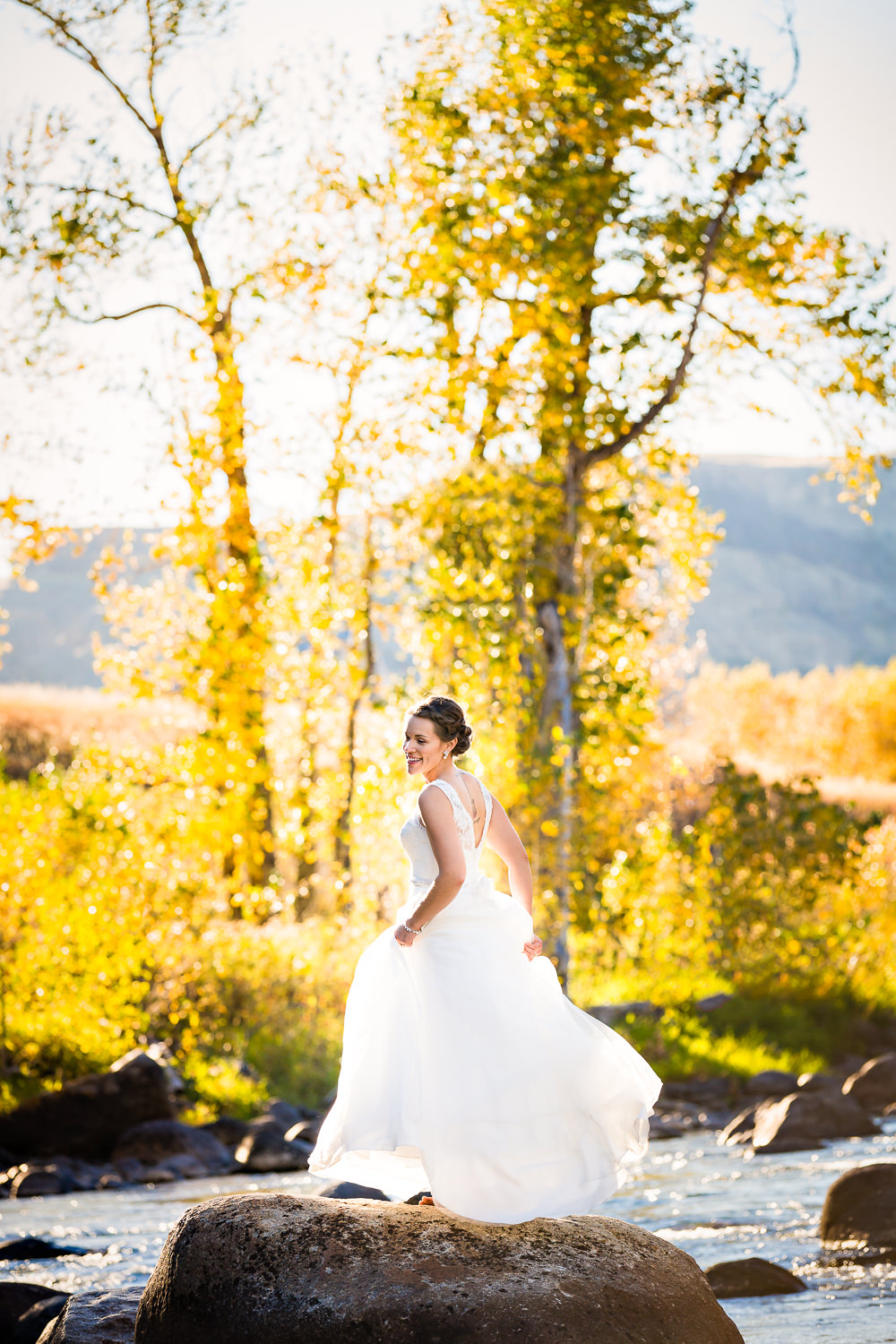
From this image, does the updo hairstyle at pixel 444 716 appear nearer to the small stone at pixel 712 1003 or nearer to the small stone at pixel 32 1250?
the small stone at pixel 32 1250


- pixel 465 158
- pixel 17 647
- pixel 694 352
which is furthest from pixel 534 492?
pixel 17 647

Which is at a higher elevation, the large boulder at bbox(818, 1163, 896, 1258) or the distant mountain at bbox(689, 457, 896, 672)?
the distant mountain at bbox(689, 457, 896, 672)

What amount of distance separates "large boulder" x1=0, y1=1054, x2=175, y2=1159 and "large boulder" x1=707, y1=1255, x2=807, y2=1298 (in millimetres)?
5690

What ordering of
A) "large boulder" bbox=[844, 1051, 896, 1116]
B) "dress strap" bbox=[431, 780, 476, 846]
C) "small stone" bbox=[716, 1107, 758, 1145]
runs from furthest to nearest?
"large boulder" bbox=[844, 1051, 896, 1116], "small stone" bbox=[716, 1107, 758, 1145], "dress strap" bbox=[431, 780, 476, 846]

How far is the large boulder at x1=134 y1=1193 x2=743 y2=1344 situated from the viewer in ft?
15.5

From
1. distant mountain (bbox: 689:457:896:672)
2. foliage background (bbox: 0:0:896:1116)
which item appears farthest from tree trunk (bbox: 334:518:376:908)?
distant mountain (bbox: 689:457:896:672)

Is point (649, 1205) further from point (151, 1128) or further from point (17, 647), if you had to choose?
point (17, 647)

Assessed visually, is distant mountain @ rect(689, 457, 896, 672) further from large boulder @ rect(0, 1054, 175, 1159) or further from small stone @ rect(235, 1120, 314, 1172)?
small stone @ rect(235, 1120, 314, 1172)

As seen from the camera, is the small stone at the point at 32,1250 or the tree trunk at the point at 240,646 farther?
the tree trunk at the point at 240,646

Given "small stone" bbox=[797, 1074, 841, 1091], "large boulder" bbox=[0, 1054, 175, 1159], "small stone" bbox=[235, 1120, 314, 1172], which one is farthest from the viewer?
"small stone" bbox=[797, 1074, 841, 1091]

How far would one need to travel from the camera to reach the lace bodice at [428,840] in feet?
17.6

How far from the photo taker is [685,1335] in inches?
195

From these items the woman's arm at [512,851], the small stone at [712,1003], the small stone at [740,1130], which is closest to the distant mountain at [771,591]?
the small stone at [712,1003]

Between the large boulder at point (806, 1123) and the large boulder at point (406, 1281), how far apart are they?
265 inches
